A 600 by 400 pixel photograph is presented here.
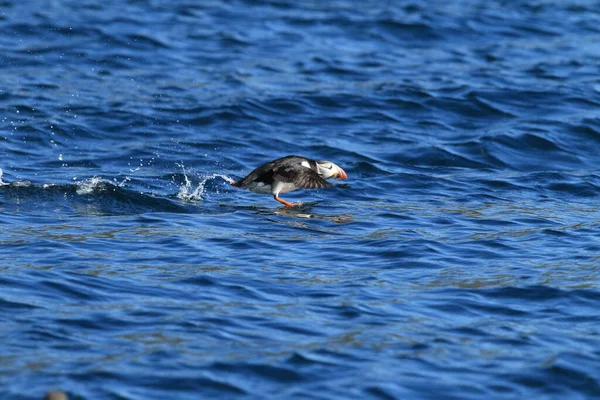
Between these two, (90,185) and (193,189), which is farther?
(193,189)

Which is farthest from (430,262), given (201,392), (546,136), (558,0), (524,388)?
(558,0)

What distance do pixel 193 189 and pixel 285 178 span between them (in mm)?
1353

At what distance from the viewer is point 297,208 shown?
11258 millimetres

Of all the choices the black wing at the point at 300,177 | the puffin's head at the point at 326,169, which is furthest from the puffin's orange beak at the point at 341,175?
the black wing at the point at 300,177

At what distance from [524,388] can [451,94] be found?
10679mm

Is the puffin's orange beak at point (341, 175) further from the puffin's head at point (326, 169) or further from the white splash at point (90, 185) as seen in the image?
the white splash at point (90, 185)

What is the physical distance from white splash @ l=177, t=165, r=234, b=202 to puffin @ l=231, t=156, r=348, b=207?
0.51m

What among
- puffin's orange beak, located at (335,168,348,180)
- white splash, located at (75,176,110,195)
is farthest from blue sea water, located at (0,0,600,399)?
puffin's orange beak, located at (335,168,348,180)

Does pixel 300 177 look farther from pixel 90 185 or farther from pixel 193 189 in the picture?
pixel 90 185

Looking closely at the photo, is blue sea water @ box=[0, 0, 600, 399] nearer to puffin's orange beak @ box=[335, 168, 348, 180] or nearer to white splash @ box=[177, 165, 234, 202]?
white splash @ box=[177, 165, 234, 202]

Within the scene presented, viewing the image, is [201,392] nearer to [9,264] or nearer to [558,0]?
[9,264]

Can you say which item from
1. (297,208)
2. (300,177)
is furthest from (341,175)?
(300,177)

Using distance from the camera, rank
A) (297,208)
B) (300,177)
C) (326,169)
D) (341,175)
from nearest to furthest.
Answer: (300,177) → (297,208) → (326,169) → (341,175)

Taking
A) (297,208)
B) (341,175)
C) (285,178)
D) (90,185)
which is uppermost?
(285,178)
